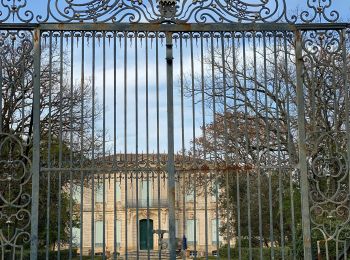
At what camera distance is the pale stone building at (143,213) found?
7254 millimetres

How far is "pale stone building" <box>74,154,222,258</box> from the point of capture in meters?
7.25

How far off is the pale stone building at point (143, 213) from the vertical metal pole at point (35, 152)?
0.59 m

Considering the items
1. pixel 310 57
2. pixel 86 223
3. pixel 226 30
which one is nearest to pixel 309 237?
pixel 310 57

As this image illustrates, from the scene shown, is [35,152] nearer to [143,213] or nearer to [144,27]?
[144,27]

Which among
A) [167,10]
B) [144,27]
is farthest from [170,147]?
[167,10]

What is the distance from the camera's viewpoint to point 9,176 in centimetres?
734

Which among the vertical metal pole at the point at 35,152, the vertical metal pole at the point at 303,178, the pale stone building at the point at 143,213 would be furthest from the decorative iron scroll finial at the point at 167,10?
the pale stone building at the point at 143,213

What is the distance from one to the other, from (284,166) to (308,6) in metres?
2.23

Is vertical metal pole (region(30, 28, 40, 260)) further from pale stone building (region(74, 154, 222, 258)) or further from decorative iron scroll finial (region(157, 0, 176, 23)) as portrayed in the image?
decorative iron scroll finial (region(157, 0, 176, 23))

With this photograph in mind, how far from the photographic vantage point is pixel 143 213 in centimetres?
2838

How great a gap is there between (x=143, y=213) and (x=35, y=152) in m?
21.2

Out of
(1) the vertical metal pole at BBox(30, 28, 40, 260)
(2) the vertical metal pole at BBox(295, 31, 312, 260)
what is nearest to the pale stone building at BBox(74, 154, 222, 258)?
(1) the vertical metal pole at BBox(30, 28, 40, 260)

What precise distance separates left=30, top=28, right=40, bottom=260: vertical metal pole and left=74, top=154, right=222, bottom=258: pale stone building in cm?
59

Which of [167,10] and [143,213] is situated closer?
[167,10]
